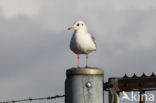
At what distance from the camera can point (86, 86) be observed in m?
15.0

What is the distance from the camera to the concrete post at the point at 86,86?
49.0 ft

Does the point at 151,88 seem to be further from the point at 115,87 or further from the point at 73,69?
the point at 73,69

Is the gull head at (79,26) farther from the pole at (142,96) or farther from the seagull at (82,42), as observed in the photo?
the pole at (142,96)

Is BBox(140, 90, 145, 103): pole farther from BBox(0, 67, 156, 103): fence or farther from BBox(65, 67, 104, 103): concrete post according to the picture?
BBox(65, 67, 104, 103): concrete post

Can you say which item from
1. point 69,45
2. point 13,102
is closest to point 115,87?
point 69,45

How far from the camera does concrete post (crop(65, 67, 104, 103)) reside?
14.9 meters

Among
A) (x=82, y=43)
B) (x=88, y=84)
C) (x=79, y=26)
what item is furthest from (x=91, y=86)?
(x=79, y=26)

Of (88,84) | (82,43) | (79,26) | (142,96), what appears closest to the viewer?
(142,96)

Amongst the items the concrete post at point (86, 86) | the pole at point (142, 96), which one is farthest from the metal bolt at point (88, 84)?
the pole at point (142, 96)

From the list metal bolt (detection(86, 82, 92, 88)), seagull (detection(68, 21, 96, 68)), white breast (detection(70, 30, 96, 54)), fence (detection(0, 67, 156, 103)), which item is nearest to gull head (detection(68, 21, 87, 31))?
seagull (detection(68, 21, 96, 68))

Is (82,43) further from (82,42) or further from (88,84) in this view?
(88,84)

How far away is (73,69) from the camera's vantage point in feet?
49.5

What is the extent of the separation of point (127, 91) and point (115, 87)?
43cm

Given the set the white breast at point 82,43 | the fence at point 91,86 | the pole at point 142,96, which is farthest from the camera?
the white breast at point 82,43
